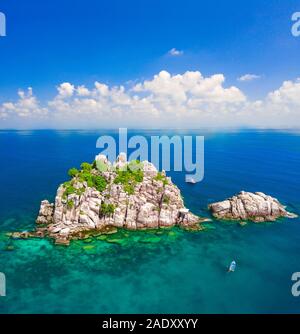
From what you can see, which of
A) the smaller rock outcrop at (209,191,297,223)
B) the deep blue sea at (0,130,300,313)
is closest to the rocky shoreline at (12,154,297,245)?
the smaller rock outcrop at (209,191,297,223)

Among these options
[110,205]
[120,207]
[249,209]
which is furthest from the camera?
[249,209]

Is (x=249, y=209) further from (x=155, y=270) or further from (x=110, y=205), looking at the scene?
(x=110, y=205)

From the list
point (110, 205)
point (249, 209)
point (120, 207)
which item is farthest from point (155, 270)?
point (249, 209)

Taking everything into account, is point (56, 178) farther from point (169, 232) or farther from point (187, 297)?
point (187, 297)

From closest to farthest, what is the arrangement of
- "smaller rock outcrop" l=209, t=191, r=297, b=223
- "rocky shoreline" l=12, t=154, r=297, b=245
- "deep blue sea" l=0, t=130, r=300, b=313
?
1. "deep blue sea" l=0, t=130, r=300, b=313
2. "rocky shoreline" l=12, t=154, r=297, b=245
3. "smaller rock outcrop" l=209, t=191, r=297, b=223

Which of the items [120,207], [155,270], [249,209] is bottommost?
[155,270]

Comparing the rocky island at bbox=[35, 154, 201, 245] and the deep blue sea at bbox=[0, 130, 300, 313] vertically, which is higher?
the rocky island at bbox=[35, 154, 201, 245]

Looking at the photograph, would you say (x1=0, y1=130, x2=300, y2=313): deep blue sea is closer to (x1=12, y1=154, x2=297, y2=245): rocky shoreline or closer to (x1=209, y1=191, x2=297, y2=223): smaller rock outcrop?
(x1=12, y1=154, x2=297, y2=245): rocky shoreline

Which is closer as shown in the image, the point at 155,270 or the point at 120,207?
the point at 155,270
